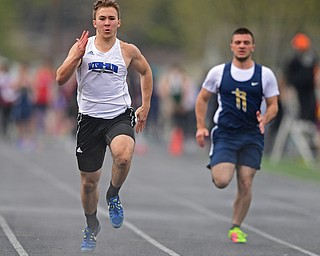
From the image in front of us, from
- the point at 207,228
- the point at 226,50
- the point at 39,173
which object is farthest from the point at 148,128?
the point at 207,228

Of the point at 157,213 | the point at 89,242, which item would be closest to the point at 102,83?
the point at 89,242

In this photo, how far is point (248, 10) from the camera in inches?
998

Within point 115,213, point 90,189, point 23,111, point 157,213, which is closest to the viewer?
point 115,213

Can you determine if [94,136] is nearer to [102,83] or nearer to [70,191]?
[102,83]

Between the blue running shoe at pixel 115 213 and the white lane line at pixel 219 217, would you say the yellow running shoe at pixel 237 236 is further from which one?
the blue running shoe at pixel 115 213

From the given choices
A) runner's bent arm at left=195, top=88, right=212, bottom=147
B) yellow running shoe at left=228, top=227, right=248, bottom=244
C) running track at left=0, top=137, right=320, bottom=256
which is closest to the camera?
running track at left=0, top=137, right=320, bottom=256

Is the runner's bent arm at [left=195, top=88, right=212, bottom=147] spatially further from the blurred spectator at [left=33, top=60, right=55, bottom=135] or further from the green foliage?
the blurred spectator at [left=33, top=60, right=55, bottom=135]

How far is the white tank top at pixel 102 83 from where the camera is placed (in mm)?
9672

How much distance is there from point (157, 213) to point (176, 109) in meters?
14.0

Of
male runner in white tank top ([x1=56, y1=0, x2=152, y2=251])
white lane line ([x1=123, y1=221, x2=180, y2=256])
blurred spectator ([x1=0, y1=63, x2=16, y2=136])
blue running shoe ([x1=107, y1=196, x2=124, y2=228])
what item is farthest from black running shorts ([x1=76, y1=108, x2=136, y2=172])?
blurred spectator ([x1=0, y1=63, x2=16, y2=136])

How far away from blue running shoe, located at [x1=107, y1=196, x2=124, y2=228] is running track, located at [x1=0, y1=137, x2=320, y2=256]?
1.25 ft

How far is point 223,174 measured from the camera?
36.9 feet

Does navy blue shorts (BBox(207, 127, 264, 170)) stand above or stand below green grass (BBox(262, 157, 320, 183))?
above

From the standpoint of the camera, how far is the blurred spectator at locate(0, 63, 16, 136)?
1141 inches
